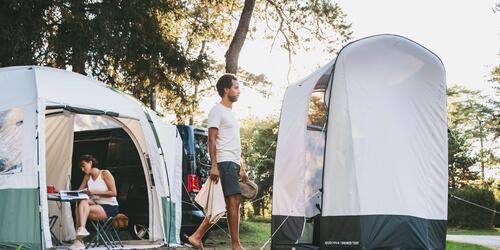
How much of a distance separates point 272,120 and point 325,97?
1159 inches

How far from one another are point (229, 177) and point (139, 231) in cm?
422

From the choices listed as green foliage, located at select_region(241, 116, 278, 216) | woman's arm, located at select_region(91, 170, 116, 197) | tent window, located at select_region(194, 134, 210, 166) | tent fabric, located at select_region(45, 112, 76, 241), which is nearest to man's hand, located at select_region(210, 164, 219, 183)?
woman's arm, located at select_region(91, 170, 116, 197)

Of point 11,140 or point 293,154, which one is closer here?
point 11,140

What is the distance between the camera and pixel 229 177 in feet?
20.7

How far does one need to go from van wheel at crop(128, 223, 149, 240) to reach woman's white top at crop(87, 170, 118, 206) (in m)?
1.57

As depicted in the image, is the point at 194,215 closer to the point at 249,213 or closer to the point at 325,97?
the point at 325,97

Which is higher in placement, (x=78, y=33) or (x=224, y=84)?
(x=78, y=33)

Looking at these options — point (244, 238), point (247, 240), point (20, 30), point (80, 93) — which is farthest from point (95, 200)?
point (244, 238)

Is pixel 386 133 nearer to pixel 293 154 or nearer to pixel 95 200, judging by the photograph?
pixel 293 154

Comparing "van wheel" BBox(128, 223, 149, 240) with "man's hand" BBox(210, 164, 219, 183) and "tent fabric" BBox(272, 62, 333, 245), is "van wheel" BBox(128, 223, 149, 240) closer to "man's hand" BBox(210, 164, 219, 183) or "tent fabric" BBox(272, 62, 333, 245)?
"tent fabric" BBox(272, 62, 333, 245)

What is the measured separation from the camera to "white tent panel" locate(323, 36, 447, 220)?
22.1ft

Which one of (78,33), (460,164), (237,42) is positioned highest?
(237,42)

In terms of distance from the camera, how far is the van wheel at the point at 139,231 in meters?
9.98

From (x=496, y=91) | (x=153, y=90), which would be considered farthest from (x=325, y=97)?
(x=496, y=91)
